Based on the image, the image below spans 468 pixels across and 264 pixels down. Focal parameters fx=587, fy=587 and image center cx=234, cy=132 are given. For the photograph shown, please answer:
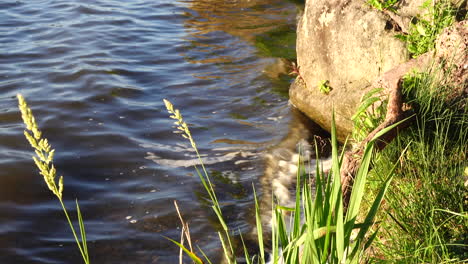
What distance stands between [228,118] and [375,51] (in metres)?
2.46

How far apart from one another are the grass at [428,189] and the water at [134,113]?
6.40 feet

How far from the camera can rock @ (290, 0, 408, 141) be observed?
6.25 metres

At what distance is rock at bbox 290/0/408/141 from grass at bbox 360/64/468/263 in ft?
5.16

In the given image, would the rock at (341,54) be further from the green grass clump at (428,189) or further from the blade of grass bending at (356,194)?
the blade of grass bending at (356,194)

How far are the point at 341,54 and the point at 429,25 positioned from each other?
4.97ft

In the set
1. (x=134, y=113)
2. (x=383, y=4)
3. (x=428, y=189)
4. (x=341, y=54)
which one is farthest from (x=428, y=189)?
(x=134, y=113)

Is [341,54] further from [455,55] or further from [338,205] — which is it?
[338,205]

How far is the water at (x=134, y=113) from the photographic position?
18.0 ft

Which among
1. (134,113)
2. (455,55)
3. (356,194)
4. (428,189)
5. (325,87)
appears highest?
(356,194)

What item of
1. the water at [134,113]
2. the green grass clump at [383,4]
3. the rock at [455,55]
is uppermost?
the green grass clump at [383,4]

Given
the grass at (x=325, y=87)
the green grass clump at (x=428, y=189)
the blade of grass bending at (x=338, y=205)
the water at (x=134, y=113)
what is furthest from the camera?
the grass at (x=325, y=87)

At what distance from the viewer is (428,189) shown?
3.27 meters

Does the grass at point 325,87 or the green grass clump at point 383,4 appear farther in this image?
the grass at point 325,87

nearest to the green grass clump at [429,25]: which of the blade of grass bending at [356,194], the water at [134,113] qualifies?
the water at [134,113]
